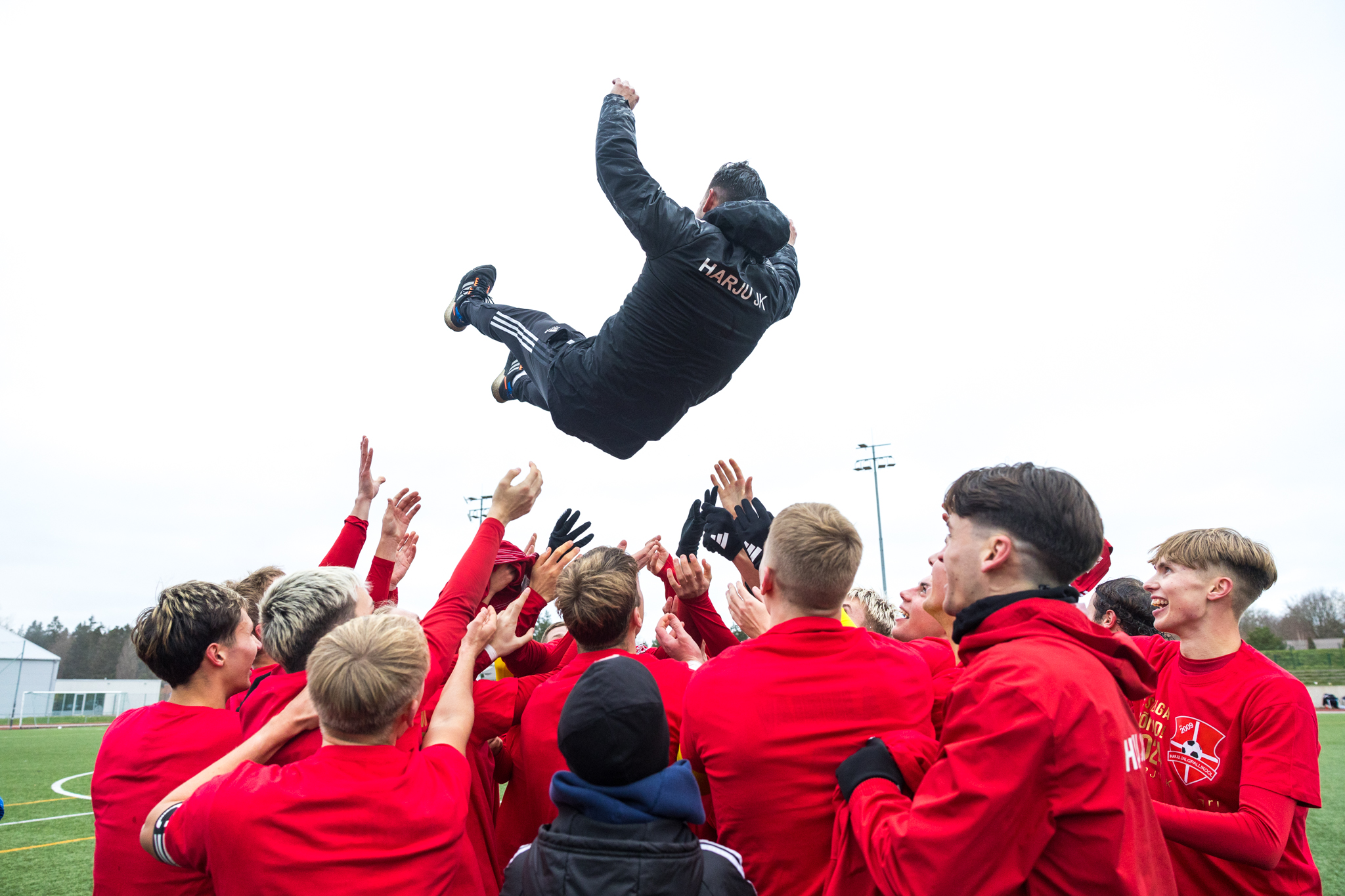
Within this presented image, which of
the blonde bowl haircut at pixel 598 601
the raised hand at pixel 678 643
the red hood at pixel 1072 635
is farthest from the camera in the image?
the raised hand at pixel 678 643

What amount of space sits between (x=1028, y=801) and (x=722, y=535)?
2330 millimetres

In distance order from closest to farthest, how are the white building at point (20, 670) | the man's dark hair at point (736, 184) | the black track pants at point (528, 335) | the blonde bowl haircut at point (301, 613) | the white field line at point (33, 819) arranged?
the blonde bowl haircut at point (301, 613) < the man's dark hair at point (736, 184) < the black track pants at point (528, 335) < the white field line at point (33, 819) < the white building at point (20, 670)

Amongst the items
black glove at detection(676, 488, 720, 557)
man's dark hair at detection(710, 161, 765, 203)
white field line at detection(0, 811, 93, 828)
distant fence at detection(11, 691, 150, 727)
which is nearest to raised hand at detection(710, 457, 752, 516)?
black glove at detection(676, 488, 720, 557)

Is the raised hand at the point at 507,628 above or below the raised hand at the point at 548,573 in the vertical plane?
below

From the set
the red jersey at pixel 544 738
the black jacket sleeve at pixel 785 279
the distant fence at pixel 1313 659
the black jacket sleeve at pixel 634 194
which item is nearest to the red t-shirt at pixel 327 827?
the red jersey at pixel 544 738

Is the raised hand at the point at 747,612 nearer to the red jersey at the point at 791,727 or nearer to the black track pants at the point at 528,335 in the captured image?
the red jersey at the point at 791,727

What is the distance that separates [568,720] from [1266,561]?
2917mm

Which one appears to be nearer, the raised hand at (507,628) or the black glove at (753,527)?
the raised hand at (507,628)

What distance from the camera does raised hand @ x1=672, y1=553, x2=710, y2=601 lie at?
3592 millimetres

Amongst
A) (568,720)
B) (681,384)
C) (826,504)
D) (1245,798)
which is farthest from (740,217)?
(1245,798)

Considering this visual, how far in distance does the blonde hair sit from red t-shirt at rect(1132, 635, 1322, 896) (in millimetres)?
1372

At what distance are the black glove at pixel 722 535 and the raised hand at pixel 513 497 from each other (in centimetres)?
86

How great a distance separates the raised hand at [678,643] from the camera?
348cm

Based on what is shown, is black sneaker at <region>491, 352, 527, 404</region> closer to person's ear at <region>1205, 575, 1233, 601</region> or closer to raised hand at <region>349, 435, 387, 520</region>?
raised hand at <region>349, 435, 387, 520</region>
